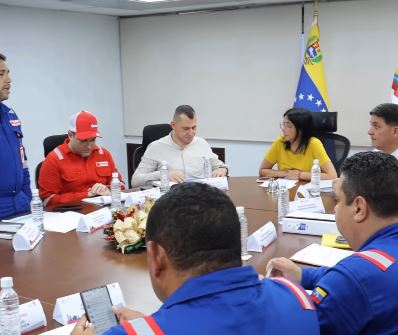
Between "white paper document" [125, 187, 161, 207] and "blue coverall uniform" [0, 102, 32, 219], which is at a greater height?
"blue coverall uniform" [0, 102, 32, 219]

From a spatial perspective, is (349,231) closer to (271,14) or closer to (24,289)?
(24,289)

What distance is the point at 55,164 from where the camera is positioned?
3477mm

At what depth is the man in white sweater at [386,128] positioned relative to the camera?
3643 millimetres

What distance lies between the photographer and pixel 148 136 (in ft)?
15.2

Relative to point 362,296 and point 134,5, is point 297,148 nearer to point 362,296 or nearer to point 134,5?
point 134,5

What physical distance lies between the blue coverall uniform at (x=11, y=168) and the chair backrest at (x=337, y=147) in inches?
99.3

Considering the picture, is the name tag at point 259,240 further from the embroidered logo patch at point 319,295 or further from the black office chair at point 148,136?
the black office chair at point 148,136

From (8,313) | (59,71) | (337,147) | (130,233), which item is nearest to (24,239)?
(130,233)

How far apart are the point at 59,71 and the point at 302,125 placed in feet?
10.6

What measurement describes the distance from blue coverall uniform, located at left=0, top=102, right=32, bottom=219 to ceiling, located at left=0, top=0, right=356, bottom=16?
241 cm

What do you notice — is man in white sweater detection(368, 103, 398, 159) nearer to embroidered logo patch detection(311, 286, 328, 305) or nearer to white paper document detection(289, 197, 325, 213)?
white paper document detection(289, 197, 325, 213)

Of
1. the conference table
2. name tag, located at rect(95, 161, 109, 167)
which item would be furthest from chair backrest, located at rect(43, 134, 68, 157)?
the conference table

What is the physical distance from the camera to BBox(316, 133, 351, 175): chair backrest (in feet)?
14.5

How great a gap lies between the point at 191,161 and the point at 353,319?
2.90m
